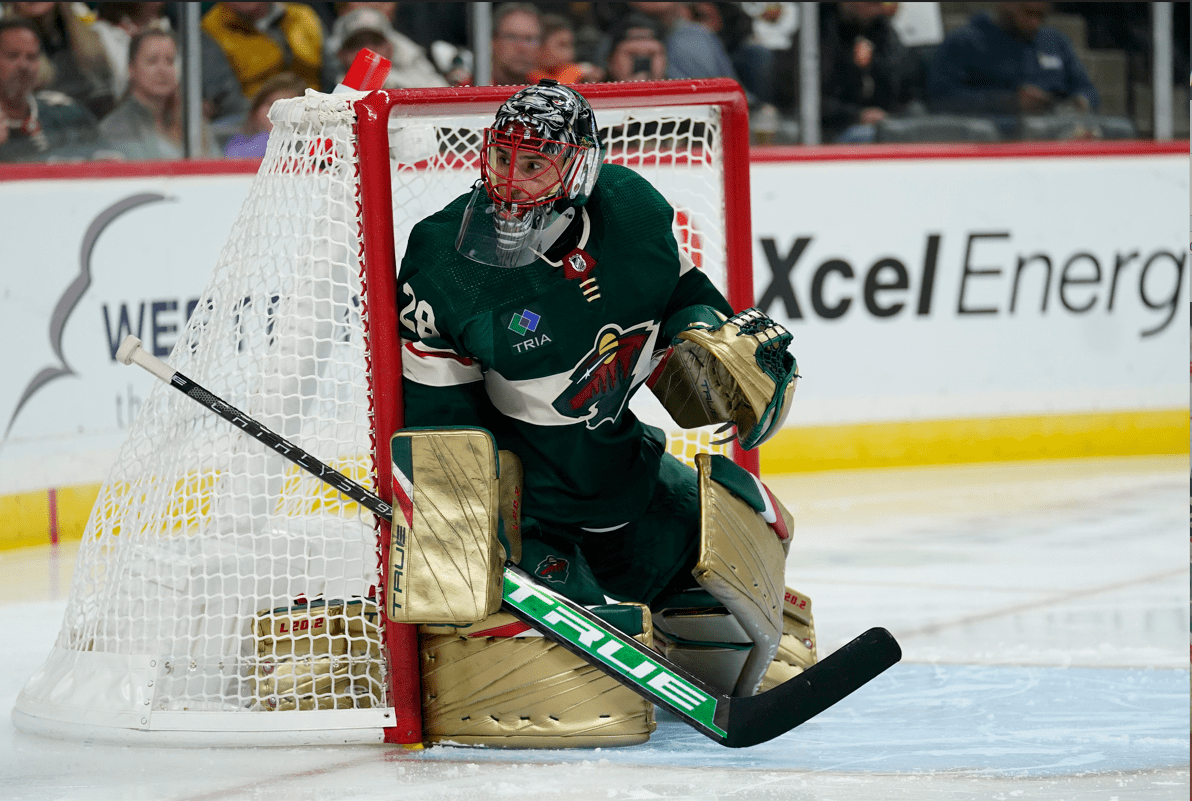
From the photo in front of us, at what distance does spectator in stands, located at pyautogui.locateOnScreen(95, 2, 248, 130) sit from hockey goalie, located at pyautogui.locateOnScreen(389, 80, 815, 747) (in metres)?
2.77

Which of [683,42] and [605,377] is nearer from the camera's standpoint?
[605,377]

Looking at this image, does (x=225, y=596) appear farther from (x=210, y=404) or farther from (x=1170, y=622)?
(x=1170, y=622)

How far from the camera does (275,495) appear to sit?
253 cm

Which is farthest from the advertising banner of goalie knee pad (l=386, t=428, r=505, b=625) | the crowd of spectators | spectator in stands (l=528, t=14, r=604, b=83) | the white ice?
goalie knee pad (l=386, t=428, r=505, b=625)

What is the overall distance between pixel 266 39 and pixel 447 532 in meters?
3.23

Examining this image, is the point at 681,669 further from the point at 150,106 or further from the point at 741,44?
the point at 741,44

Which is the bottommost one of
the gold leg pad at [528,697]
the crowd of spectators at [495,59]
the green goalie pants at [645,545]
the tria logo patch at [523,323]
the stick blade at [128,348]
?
the gold leg pad at [528,697]

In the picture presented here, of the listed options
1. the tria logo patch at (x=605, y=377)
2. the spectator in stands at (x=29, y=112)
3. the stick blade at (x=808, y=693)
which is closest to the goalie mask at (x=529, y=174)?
the tria logo patch at (x=605, y=377)

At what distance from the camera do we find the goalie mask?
2143 mm

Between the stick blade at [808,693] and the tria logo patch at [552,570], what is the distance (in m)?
0.33

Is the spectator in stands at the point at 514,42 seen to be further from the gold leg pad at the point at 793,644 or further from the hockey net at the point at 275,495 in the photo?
the gold leg pad at the point at 793,644

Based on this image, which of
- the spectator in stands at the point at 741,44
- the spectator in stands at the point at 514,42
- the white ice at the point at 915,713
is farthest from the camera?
the spectator in stands at the point at 741,44

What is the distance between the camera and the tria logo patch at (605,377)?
2295 millimetres

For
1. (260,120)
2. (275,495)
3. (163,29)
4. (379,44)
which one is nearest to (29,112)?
(163,29)
